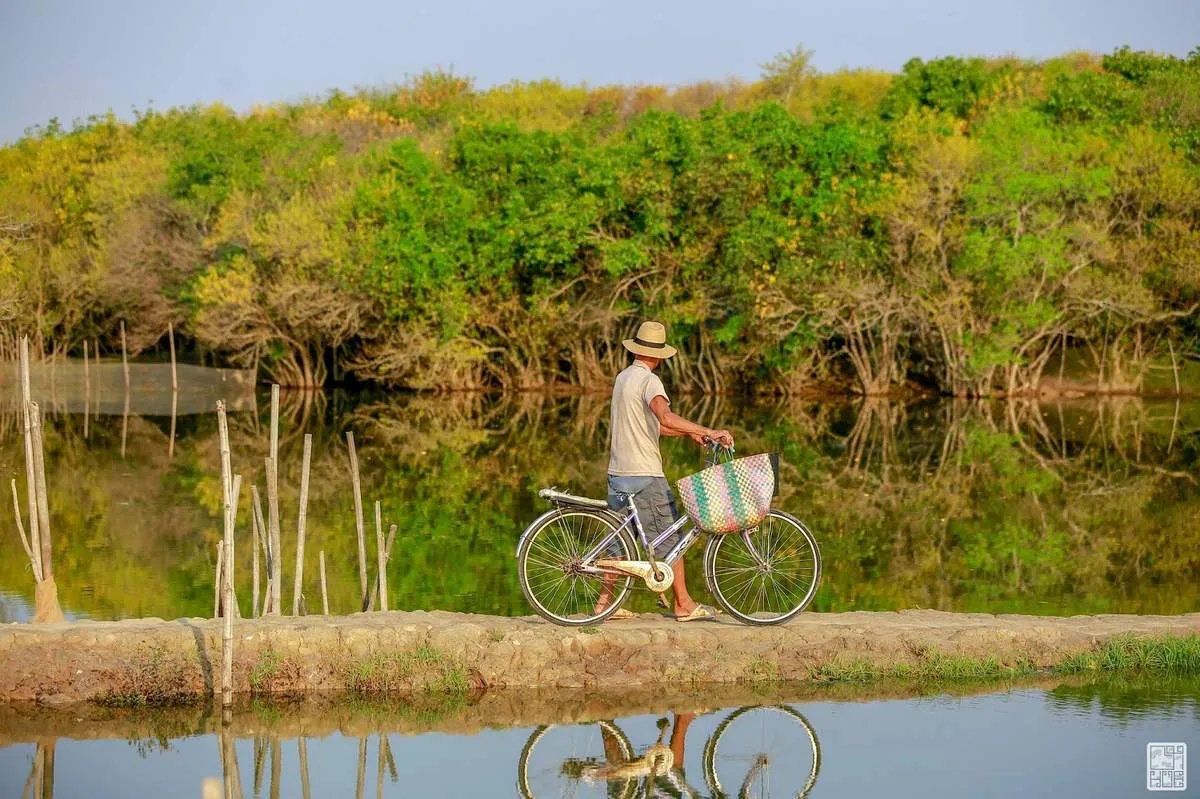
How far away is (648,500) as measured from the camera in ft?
33.2

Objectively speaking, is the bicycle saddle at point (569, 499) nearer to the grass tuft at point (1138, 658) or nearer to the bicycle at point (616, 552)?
the bicycle at point (616, 552)

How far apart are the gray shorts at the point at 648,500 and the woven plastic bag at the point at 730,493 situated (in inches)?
11.4

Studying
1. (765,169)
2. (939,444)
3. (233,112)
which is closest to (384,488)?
(939,444)

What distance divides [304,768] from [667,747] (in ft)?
6.83

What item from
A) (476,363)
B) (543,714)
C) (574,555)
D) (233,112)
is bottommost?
(543,714)

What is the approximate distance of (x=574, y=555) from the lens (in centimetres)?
1011

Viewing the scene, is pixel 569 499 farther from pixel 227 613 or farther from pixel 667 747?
pixel 227 613

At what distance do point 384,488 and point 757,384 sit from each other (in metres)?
21.6

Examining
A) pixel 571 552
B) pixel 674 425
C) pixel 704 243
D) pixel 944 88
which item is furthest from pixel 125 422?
pixel 674 425

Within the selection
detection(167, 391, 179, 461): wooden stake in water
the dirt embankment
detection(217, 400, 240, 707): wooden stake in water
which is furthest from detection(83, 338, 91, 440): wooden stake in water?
detection(217, 400, 240, 707): wooden stake in water

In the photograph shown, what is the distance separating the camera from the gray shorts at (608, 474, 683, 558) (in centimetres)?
1008

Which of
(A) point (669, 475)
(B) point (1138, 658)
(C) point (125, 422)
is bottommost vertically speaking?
(B) point (1138, 658)

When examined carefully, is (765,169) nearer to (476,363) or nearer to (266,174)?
(476,363)

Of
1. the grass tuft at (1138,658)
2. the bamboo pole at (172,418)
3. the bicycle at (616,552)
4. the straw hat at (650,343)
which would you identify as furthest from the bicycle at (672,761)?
the bamboo pole at (172,418)
